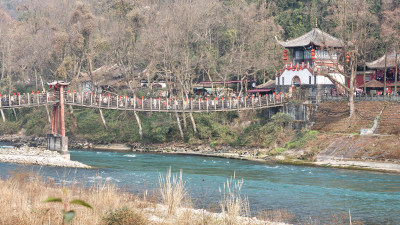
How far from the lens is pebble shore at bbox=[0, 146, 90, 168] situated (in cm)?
3681

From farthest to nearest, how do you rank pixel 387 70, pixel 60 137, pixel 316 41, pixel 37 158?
1. pixel 387 70
2. pixel 316 41
3. pixel 60 137
4. pixel 37 158

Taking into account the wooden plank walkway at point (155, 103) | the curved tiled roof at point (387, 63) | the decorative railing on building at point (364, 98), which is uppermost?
the curved tiled roof at point (387, 63)

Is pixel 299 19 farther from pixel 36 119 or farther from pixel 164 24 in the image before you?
pixel 36 119

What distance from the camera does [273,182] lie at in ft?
102

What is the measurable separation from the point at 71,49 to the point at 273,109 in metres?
23.1

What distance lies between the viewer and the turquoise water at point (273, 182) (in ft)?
77.2

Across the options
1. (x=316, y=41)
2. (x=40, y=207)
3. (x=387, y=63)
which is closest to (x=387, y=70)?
(x=387, y=63)

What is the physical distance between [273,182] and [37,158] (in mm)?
17082

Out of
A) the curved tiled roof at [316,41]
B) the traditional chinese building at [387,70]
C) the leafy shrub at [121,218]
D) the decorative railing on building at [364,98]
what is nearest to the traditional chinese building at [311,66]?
the curved tiled roof at [316,41]

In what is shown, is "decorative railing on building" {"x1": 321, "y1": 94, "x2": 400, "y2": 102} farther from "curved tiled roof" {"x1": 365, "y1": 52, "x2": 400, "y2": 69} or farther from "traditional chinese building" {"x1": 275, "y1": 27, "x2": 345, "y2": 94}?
"curved tiled roof" {"x1": 365, "y1": 52, "x2": 400, "y2": 69}

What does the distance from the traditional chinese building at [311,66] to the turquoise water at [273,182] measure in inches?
566

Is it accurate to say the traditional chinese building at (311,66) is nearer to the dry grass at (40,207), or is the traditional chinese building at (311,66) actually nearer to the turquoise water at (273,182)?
the turquoise water at (273,182)

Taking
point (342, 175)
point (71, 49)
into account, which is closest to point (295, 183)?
point (342, 175)

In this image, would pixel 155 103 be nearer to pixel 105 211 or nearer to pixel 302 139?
pixel 302 139
